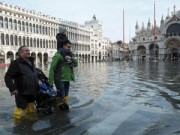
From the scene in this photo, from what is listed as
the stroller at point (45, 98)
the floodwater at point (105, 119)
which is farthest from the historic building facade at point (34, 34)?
the stroller at point (45, 98)

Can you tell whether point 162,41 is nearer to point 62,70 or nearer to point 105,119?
point 62,70

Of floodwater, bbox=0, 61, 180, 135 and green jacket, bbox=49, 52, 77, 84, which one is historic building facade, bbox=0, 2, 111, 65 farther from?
green jacket, bbox=49, 52, 77, 84

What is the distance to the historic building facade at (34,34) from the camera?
64.8 meters

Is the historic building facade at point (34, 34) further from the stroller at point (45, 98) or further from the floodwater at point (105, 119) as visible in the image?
the stroller at point (45, 98)

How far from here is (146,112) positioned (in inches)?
257

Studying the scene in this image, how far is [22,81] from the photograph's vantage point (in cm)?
613

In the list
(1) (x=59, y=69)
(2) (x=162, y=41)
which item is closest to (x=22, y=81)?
(1) (x=59, y=69)

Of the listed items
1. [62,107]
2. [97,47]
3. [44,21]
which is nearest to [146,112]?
[62,107]

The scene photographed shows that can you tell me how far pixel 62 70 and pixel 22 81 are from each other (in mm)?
1083

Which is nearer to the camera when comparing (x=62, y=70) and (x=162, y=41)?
(x=62, y=70)

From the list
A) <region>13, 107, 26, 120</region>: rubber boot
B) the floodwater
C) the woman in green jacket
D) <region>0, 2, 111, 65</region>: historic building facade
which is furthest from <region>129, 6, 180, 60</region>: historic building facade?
<region>13, 107, 26, 120</region>: rubber boot

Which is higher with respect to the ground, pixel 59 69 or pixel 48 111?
pixel 59 69

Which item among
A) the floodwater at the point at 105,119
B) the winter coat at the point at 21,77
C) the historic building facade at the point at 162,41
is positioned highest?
the historic building facade at the point at 162,41

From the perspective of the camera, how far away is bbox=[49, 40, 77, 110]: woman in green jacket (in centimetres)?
679
